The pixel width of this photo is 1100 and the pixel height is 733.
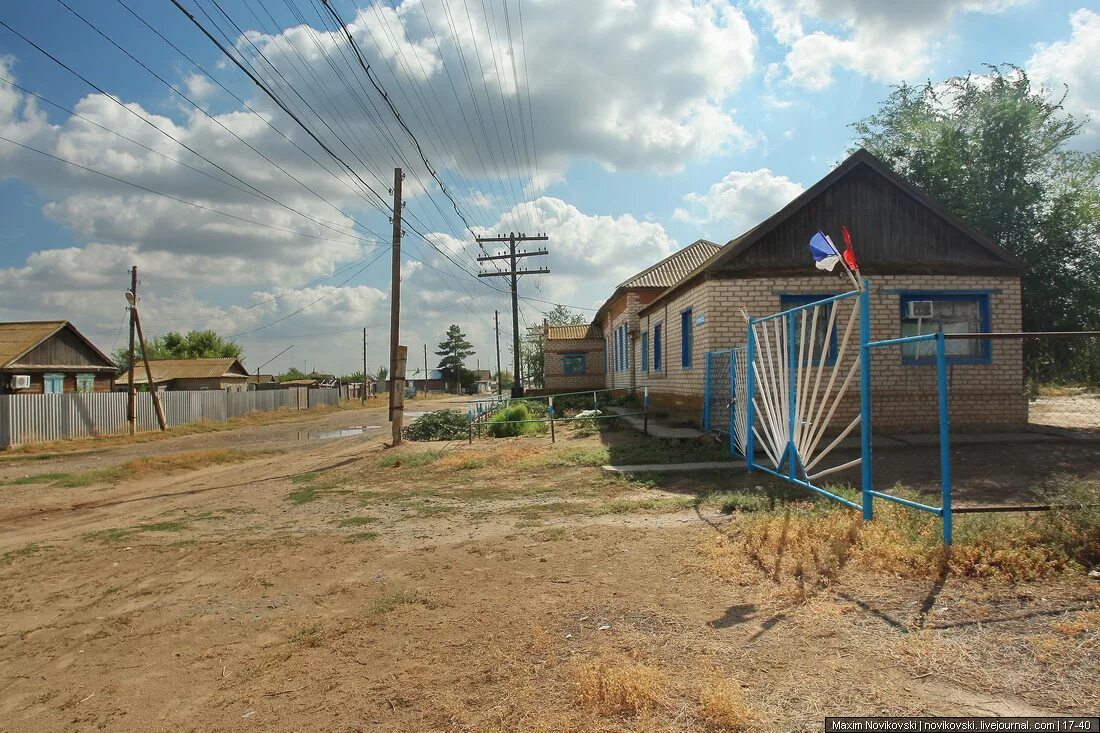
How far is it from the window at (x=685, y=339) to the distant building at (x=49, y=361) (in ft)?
81.8

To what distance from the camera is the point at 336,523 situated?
8.00m

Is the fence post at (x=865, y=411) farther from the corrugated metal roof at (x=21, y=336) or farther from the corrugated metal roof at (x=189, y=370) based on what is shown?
the corrugated metal roof at (x=189, y=370)

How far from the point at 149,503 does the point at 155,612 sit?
6.78 m

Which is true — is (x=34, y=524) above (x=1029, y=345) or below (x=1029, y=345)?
below

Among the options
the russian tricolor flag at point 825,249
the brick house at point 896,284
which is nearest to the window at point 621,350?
the brick house at point 896,284

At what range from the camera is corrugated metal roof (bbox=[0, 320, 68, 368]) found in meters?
25.6

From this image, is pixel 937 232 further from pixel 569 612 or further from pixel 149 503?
pixel 149 503

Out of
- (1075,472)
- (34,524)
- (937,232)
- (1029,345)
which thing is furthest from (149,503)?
(1029,345)

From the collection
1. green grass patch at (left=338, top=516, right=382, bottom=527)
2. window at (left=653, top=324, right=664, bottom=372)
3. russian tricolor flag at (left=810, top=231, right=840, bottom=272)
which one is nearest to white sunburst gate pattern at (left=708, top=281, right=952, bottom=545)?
russian tricolor flag at (left=810, top=231, right=840, bottom=272)

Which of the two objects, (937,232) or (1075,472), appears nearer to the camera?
(1075,472)

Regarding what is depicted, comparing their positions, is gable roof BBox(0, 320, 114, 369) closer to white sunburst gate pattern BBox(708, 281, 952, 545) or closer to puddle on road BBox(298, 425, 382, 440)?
puddle on road BBox(298, 425, 382, 440)

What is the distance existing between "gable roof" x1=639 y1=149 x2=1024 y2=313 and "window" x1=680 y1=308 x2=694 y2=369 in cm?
246

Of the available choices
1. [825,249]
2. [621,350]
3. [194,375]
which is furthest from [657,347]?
[194,375]

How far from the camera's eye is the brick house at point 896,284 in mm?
12117
